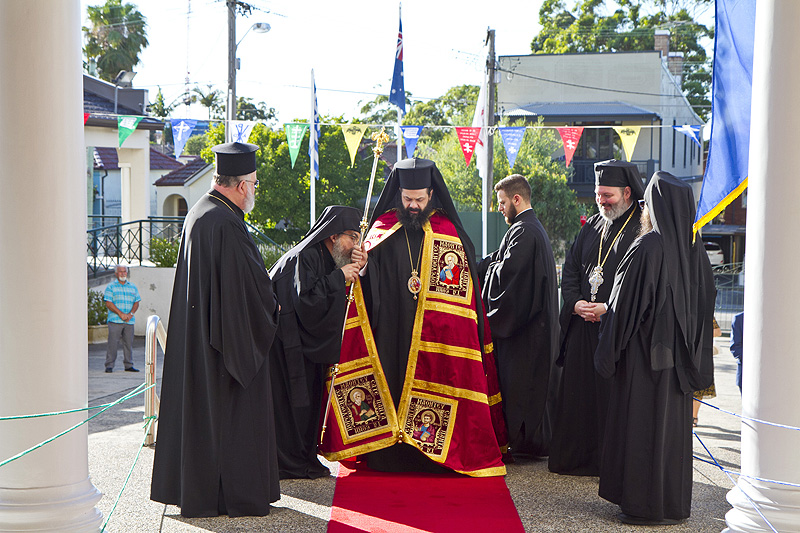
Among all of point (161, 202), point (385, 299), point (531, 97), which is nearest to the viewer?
point (385, 299)

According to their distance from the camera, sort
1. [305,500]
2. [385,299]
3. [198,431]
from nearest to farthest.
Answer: [198,431] → [305,500] → [385,299]

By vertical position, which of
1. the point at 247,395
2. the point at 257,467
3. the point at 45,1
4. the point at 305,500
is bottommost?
the point at 305,500

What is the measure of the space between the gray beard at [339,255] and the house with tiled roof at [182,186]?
31815 mm

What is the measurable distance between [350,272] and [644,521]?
7.83 feet

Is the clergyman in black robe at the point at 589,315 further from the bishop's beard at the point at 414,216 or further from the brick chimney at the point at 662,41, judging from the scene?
the brick chimney at the point at 662,41

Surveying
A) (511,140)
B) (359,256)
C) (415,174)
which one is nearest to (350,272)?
(359,256)

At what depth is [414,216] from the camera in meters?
6.12

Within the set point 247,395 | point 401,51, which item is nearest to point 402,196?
point 247,395

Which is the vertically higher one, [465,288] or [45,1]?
[45,1]

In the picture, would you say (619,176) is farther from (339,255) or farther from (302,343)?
(302,343)

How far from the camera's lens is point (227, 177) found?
4977 mm

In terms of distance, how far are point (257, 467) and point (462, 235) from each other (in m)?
2.37

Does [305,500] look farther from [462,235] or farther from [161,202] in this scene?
[161,202]

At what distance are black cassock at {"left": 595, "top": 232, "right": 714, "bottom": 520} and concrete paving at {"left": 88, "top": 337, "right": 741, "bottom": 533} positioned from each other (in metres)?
0.19
